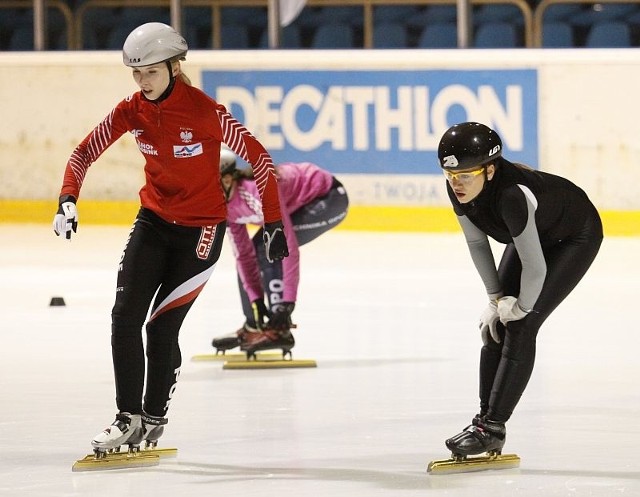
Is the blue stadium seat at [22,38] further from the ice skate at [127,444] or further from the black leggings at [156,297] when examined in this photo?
the ice skate at [127,444]

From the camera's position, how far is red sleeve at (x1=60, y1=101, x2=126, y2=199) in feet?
16.6

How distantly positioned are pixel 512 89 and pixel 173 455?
23.1 feet

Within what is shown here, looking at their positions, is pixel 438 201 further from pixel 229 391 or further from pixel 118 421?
pixel 118 421

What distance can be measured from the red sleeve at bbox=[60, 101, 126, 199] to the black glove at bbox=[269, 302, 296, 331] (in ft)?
6.91

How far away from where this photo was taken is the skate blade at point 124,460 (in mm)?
4906

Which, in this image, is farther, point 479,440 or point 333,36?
point 333,36

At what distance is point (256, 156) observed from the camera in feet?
16.7

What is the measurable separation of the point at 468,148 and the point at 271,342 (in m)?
2.62

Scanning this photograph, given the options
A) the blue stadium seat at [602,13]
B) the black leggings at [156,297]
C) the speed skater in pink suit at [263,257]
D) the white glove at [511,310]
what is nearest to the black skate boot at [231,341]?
the speed skater in pink suit at [263,257]

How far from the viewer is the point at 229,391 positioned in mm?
6367

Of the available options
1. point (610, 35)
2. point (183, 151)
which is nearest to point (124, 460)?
point (183, 151)

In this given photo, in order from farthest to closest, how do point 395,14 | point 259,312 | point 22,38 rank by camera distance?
point 22,38, point 395,14, point 259,312

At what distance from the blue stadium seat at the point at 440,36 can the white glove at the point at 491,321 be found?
763 centimetres

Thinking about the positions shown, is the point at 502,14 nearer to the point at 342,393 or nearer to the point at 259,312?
the point at 259,312
